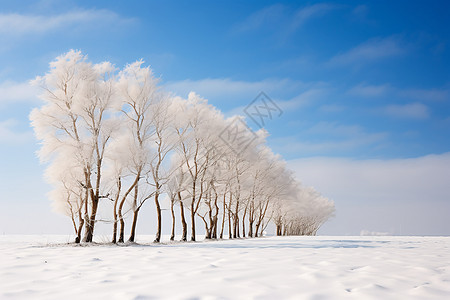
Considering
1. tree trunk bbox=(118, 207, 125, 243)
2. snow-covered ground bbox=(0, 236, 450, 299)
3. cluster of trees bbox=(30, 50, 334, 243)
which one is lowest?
snow-covered ground bbox=(0, 236, 450, 299)

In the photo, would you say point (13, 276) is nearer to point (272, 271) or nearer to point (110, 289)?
point (110, 289)

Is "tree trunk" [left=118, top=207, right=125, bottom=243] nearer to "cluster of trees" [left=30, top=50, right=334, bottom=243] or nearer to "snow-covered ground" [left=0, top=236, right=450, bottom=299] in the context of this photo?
"cluster of trees" [left=30, top=50, right=334, bottom=243]

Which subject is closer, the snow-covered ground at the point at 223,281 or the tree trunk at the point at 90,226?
the snow-covered ground at the point at 223,281

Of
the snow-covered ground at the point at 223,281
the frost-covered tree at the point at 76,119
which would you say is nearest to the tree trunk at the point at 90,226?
the frost-covered tree at the point at 76,119

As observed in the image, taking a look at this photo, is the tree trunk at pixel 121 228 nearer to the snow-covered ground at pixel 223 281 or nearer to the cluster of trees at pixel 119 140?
the cluster of trees at pixel 119 140

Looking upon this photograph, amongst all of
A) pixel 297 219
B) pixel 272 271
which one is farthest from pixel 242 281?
pixel 297 219

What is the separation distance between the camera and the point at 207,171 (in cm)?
3228

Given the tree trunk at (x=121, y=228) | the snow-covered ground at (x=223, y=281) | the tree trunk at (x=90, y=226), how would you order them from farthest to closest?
the tree trunk at (x=121, y=228)
the tree trunk at (x=90, y=226)
the snow-covered ground at (x=223, y=281)

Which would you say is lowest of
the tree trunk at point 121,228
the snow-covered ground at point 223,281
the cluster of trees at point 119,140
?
the snow-covered ground at point 223,281

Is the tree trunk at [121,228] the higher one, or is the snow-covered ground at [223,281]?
the tree trunk at [121,228]

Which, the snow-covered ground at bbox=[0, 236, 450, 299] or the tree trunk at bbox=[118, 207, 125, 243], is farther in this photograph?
the tree trunk at bbox=[118, 207, 125, 243]

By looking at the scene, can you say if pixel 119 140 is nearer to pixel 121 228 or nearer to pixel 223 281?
pixel 121 228

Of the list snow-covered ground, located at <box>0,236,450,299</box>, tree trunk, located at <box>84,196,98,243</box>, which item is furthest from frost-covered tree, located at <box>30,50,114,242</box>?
snow-covered ground, located at <box>0,236,450,299</box>

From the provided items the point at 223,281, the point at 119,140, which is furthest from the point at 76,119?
the point at 223,281
